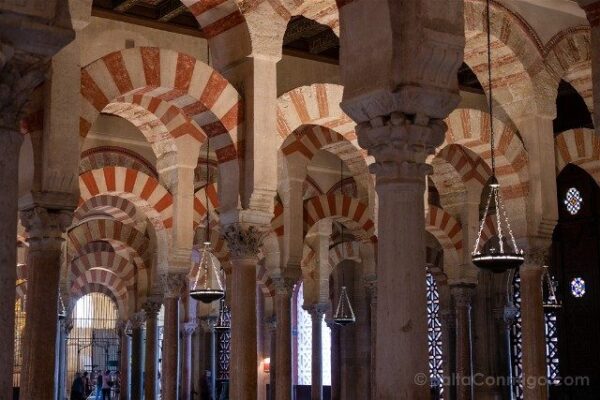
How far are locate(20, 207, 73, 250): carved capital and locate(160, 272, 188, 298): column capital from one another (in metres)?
3.25

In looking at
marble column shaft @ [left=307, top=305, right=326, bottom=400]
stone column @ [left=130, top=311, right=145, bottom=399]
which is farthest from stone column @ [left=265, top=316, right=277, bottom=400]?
stone column @ [left=130, top=311, right=145, bottom=399]

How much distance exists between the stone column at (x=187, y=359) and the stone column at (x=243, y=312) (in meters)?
8.46

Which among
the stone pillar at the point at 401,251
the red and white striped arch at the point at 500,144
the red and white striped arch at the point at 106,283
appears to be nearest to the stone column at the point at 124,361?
the red and white striped arch at the point at 106,283

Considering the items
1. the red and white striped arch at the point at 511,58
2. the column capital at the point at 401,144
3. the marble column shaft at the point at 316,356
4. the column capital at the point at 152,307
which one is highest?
the red and white striped arch at the point at 511,58

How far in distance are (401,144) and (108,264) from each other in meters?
12.3

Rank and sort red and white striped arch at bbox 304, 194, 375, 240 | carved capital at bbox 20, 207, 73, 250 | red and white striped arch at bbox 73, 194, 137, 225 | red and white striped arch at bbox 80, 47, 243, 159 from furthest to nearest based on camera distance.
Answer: red and white striped arch at bbox 73, 194, 137, 225 < red and white striped arch at bbox 304, 194, 375, 240 < red and white striped arch at bbox 80, 47, 243, 159 < carved capital at bbox 20, 207, 73, 250

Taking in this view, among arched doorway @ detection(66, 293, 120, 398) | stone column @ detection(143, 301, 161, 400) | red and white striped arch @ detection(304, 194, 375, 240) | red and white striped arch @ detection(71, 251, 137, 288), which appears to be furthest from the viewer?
arched doorway @ detection(66, 293, 120, 398)

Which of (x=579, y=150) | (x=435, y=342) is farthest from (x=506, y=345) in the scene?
(x=579, y=150)

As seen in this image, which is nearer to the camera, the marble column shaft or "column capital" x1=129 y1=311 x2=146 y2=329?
the marble column shaft

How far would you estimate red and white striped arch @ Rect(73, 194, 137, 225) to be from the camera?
39.6ft

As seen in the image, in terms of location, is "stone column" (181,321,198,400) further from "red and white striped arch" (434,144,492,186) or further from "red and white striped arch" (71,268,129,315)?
"red and white striped arch" (434,144,492,186)

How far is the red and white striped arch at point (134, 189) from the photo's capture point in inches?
388

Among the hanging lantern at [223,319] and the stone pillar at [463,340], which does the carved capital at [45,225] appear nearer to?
the stone pillar at [463,340]

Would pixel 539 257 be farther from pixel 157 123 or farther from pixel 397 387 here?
pixel 397 387
